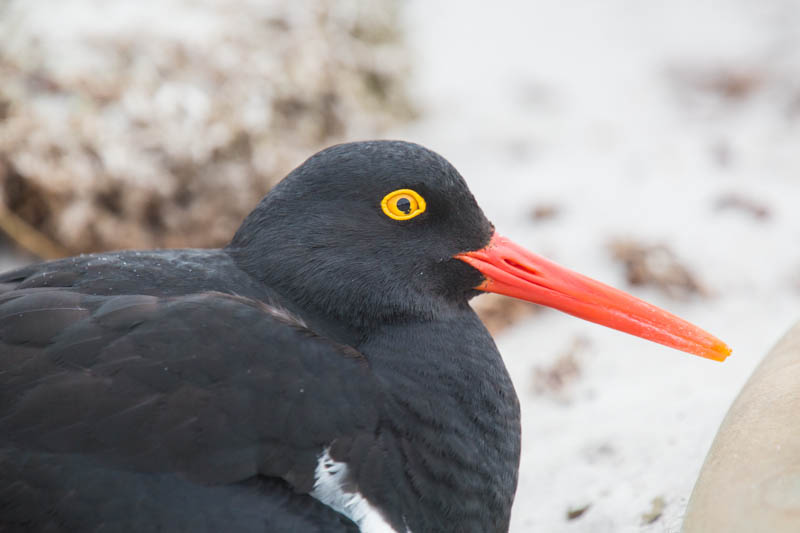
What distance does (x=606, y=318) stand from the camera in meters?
2.94

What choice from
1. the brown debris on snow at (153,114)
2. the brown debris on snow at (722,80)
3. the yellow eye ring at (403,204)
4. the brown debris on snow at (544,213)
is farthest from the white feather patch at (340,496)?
the brown debris on snow at (722,80)

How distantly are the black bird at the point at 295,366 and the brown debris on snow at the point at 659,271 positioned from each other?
1.87 meters

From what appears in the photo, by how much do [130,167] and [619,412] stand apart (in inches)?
121

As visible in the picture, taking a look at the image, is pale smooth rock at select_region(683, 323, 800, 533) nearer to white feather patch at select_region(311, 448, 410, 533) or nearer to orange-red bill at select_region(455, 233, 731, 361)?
orange-red bill at select_region(455, 233, 731, 361)

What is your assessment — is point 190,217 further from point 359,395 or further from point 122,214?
point 359,395

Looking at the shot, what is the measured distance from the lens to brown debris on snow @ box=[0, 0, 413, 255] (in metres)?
4.91

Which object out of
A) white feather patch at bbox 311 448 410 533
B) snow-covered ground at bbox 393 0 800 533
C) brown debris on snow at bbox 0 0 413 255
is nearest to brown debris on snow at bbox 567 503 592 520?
snow-covered ground at bbox 393 0 800 533

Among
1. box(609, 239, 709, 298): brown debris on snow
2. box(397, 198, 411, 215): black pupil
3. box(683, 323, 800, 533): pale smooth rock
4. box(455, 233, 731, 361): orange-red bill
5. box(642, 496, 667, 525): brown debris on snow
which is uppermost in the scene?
box(609, 239, 709, 298): brown debris on snow

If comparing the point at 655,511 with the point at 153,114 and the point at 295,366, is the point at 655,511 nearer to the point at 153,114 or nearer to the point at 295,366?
the point at 295,366

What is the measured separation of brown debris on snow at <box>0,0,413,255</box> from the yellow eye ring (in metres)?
2.66

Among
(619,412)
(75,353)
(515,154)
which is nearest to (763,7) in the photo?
(515,154)

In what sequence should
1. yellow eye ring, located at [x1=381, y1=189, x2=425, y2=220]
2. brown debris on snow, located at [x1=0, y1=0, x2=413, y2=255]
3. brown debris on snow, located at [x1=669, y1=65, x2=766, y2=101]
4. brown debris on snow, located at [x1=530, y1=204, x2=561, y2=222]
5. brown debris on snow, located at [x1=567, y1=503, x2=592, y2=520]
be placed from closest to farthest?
yellow eye ring, located at [x1=381, y1=189, x2=425, y2=220] → brown debris on snow, located at [x1=567, y1=503, x2=592, y2=520] → brown debris on snow, located at [x1=0, y1=0, x2=413, y2=255] → brown debris on snow, located at [x1=530, y1=204, x2=561, y2=222] → brown debris on snow, located at [x1=669, y1=65, x2=766, y2=101]

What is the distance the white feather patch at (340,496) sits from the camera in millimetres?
2344

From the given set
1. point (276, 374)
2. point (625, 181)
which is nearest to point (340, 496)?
point (276, 374)
